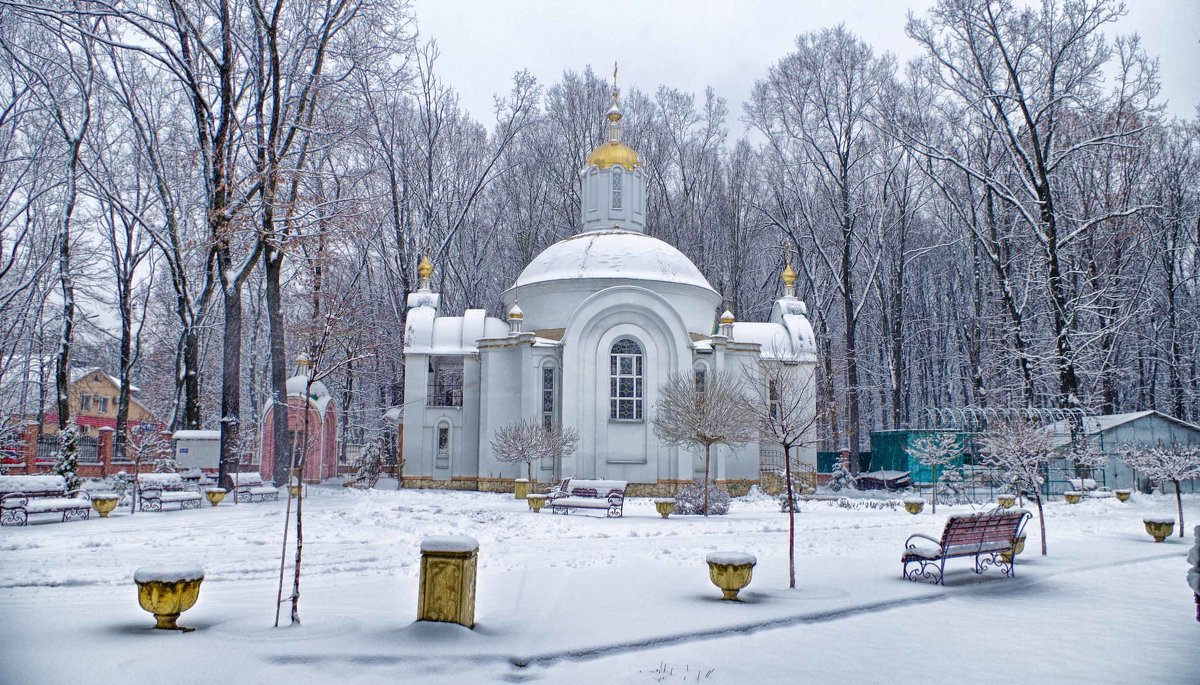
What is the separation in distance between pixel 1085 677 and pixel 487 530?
1096cm

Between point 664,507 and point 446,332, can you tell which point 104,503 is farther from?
point 446,332

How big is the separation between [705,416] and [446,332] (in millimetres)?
11781

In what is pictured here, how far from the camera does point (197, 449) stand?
24.8 meters

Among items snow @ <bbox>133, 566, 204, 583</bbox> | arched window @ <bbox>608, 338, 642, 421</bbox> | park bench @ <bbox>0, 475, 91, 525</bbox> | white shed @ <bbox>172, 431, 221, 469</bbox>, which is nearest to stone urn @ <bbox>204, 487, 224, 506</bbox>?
park bench @ <bbox>0, 475, 91, 525</bbox>

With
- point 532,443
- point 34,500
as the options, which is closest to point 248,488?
point 34,500

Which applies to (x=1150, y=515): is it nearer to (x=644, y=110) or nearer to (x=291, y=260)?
(x=291, y=260)

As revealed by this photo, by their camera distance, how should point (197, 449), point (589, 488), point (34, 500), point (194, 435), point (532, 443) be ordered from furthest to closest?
1. point (197, 449)
2. point (194, 435)
3. point (532, 443)
4. point (589, 488)
5. point (34, 500)

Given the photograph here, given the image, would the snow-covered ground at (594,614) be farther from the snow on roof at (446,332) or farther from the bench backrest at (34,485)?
the snow on roof at (446,332)

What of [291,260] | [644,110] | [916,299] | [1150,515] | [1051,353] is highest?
[644,110]

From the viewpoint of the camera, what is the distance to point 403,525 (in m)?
15.9

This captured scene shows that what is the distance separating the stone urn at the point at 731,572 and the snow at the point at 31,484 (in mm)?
15878

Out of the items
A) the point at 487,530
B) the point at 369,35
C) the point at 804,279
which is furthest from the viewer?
the point at 804,279

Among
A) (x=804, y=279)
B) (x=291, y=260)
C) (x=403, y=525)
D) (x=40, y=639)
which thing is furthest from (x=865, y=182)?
(x=40, y=639)

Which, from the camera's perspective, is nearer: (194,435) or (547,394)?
(194,435)
